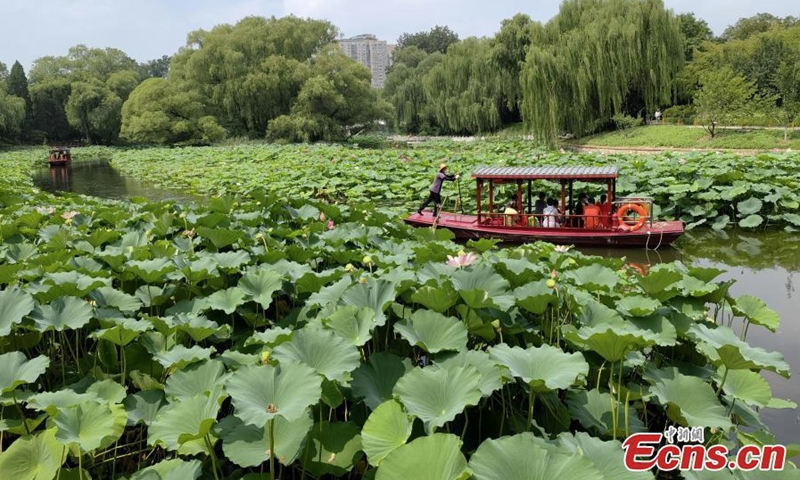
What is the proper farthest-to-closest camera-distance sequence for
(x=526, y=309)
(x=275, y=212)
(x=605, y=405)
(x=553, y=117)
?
(x=553, y=117) < (x=275, y=212) < (x=526, y=309) < (x=605, y=405)

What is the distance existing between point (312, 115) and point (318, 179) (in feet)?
55.8

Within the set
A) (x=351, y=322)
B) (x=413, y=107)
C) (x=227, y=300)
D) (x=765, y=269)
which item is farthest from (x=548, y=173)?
(x=413, y=107)

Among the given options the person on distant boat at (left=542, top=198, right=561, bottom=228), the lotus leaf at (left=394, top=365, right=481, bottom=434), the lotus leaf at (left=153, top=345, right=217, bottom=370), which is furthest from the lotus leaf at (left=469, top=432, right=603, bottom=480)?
the person on distant boat at (left=542, top=198, right=561, bottom=228)

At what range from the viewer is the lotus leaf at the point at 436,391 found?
4.07 feet

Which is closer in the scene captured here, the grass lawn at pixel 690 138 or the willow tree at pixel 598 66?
the grass lawn at pixel 690 138

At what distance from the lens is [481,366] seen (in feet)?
4.67

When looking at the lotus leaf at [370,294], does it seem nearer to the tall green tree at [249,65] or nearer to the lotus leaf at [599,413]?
the lotus leaf at [599,413]

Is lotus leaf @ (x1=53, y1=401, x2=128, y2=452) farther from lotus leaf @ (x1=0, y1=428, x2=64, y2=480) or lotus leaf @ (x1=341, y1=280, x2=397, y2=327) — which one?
lotus leaf @ (x1=341, y1=280, x2=397, y2=327)

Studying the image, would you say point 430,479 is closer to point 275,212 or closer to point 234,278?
point 234,278

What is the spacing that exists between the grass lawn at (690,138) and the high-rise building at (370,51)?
399 ft

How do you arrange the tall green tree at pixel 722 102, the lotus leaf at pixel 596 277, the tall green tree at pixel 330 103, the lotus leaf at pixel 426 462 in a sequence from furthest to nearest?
the tall green tree at pixel 330 103, the tall green tree at pixel 722 102, the lotus leaf at pixel 596 277, the lotus leaf at pixel 426 462

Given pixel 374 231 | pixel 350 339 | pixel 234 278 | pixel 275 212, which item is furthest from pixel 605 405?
pixel 275 212

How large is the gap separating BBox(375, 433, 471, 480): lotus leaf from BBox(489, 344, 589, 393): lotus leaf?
1.24 feet

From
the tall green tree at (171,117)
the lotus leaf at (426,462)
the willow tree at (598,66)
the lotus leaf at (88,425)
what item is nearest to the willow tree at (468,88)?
the willow tree at (598,66)
